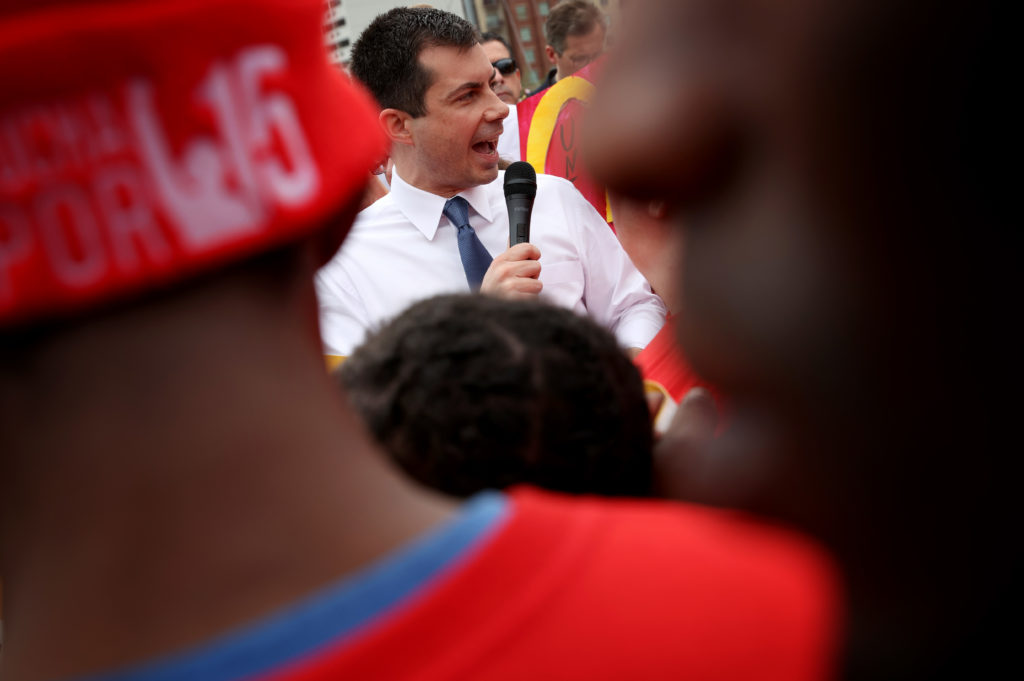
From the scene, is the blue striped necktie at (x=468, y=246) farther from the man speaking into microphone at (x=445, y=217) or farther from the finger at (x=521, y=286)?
the finger at (x=521, y=286)

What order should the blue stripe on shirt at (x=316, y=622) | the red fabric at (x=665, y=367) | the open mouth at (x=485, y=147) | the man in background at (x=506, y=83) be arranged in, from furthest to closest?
1. the man in background at (x=506, y=83)
2. the open mouth at (x=485, y=147)
3. the red fabric at (x=665, y=367)
4. the blue stripe on shirt at (x=316, y=622)

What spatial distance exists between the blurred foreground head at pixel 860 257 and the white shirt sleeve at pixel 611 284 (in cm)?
208

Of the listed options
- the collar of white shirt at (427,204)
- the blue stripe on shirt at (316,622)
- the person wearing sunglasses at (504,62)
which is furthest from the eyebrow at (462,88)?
A: the blue stripe on shirt at (316,622)

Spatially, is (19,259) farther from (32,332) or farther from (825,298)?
(825,298)

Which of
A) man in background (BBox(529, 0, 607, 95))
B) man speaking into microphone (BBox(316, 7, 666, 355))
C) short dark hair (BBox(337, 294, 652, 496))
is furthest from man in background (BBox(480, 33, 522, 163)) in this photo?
short dark hair (BBox(337, 294, 652, 496))

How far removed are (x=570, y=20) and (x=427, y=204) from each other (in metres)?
2.48

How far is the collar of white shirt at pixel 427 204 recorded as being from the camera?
292cm

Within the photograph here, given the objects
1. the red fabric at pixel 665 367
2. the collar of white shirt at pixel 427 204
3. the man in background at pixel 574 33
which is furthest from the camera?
the man in background at pixel 574 33

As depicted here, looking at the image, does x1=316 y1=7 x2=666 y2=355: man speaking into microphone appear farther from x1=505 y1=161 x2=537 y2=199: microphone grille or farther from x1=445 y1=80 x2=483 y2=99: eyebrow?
x1=505 y1=161 x2=537 y2=199: microphone grille

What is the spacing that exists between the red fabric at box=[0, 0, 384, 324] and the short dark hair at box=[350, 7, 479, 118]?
8.80 ft

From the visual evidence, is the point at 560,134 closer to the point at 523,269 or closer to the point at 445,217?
the point at 445,217

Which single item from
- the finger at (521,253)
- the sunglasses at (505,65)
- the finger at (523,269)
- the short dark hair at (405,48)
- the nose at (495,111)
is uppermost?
the short dark hair at (405,48)

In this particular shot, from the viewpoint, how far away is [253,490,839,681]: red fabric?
0.48 meters

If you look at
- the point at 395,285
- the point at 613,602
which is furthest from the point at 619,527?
the point at 395,285
